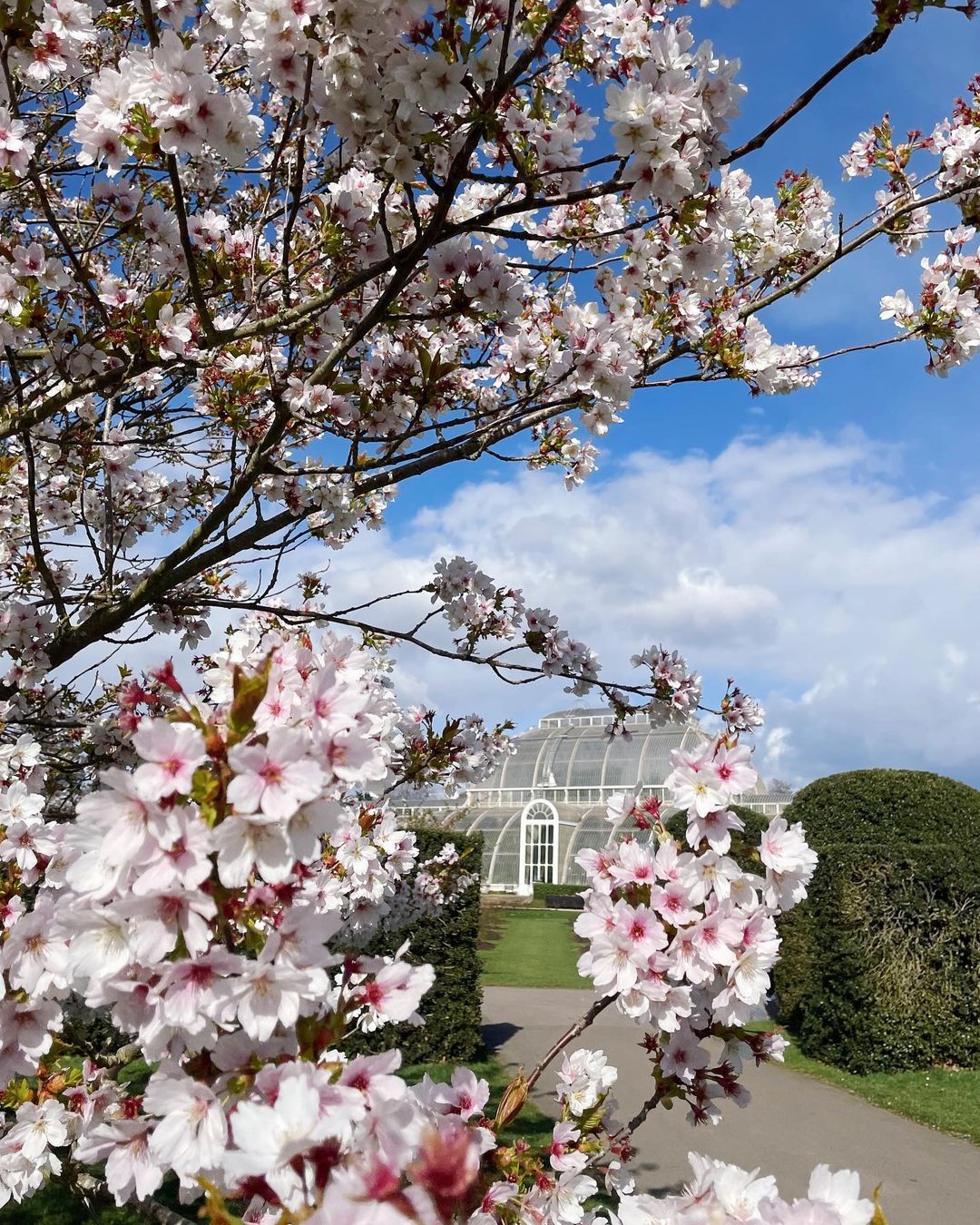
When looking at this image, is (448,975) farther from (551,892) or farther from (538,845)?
(538,845)

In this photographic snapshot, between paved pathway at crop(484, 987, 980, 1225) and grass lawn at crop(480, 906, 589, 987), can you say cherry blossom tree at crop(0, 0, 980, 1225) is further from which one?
grass lawn at crop(480, 906, 589, 987)

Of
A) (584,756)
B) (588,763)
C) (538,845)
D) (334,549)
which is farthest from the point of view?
(584,756)

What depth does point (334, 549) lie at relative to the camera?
503 cm

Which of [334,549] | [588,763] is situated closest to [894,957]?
[334,549]

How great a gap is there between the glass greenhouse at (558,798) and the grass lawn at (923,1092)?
13.3m

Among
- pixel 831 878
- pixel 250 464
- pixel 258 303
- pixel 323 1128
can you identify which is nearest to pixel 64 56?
pixel 258 303

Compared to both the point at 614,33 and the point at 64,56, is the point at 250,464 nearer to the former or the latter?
the point at 64,56

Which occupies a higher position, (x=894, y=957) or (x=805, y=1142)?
(x=894, y=957)

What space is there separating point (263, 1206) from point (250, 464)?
2.35 metres

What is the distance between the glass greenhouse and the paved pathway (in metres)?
14.1

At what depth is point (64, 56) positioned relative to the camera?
7.37 ft

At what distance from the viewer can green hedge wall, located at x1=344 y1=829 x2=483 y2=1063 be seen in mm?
8812

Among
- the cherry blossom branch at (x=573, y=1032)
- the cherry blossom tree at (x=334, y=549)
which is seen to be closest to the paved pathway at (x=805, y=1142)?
the cherry blossom tree at (x=334, y=549)

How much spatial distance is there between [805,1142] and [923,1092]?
247 centimetres
